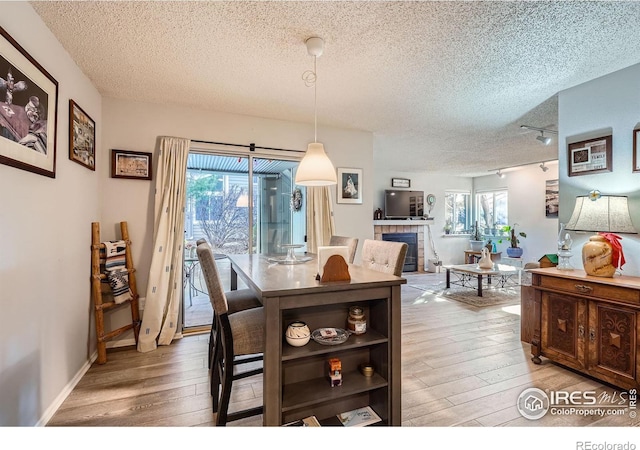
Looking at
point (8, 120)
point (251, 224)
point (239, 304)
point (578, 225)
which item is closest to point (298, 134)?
point (251, 224)

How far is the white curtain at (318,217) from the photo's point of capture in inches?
148

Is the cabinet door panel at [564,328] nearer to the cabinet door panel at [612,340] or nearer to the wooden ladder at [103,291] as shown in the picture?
the cabinet door panel at [612,340]

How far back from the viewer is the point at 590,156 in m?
2.58

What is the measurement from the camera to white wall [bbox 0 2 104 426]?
150 cm

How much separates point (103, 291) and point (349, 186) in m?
2.89

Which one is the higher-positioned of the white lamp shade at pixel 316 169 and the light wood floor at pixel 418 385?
the white lamp shade at pixel 316 169

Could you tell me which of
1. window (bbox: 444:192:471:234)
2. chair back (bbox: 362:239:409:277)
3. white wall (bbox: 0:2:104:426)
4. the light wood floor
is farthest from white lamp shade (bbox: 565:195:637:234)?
window (bbox: 444:192:471:234)

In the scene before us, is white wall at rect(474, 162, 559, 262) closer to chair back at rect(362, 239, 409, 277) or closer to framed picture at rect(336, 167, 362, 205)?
framed picture at rect(336, 167, 362, 205)

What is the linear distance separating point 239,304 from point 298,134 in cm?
231

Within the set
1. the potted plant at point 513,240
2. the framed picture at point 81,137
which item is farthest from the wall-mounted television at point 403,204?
the framed picture at point 81,137

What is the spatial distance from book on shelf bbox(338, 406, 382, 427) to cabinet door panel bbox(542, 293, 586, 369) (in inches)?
67.1

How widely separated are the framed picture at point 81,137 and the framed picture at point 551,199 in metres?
7.33

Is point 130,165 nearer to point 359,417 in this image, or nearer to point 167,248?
point 167,248

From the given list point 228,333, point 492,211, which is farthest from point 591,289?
point 492,211
